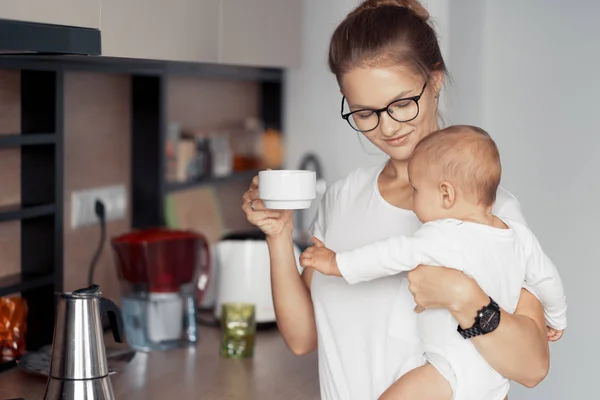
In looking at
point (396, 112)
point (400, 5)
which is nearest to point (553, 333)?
point (396, 112)

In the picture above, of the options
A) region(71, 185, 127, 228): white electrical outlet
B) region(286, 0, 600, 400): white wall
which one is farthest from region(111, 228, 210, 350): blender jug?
region(286, 0, 600, 400): white wall

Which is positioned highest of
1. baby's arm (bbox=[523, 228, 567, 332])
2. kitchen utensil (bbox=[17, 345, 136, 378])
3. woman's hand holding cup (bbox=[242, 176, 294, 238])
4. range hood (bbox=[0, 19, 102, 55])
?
range hood (bbox=[0, 19, 102, 55])

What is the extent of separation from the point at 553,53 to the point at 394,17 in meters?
1.71

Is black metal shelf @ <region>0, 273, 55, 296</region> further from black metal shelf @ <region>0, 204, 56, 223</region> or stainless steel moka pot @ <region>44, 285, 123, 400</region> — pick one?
stainless steel moka pot @ <region>44, 285, 123, 400</region>

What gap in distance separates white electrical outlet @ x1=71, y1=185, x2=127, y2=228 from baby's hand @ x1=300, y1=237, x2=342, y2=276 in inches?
41.9

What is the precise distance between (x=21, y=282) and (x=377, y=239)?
0.90 m

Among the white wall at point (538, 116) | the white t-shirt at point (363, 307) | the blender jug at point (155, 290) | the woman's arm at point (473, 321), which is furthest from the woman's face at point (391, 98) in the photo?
the white wall at point (538, 116)

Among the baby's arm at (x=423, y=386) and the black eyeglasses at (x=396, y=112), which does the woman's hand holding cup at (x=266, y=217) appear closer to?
the black eyeglasses at (x=396, y=112)

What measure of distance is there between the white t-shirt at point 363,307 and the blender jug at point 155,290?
71 centimetres

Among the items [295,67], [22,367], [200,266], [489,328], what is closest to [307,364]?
[200,266]

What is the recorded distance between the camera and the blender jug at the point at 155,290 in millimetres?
2398

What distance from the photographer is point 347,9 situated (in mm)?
2959

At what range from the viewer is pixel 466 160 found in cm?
155

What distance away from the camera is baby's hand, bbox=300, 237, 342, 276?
5.26 feet
